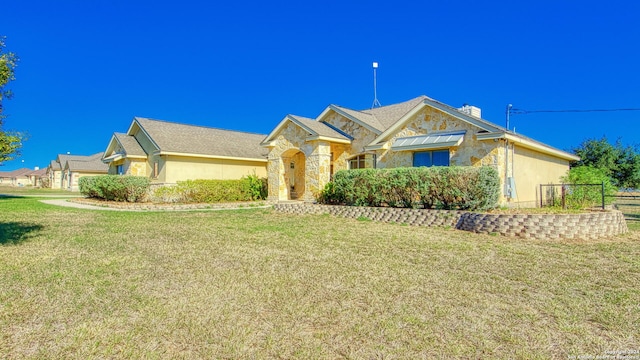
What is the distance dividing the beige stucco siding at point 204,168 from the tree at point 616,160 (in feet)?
81.7

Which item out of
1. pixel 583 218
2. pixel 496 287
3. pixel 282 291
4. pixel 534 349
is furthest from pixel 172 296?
pixel 583 218

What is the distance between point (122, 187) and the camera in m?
20.3

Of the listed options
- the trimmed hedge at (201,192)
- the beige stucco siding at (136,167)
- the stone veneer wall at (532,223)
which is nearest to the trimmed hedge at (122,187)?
the trimmed hedge at (201,192)

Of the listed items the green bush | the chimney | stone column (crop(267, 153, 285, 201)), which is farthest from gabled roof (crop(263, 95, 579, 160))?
the chimney

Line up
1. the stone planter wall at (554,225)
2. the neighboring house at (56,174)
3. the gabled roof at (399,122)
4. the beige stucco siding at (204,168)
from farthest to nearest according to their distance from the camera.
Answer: the neighboring house at (56,174) < the beige stucco siding at (204,168) < the gabled roof at (399,122) < the stone planter wall at (554,225)

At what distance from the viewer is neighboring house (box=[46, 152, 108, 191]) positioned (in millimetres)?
46250

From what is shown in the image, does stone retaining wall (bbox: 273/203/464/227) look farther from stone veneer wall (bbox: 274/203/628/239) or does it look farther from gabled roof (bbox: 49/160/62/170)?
gabled roof (bbox: 49/160/62/170)

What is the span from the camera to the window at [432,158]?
1522cm

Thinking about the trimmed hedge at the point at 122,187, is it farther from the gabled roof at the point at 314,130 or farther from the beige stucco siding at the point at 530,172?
the beige stucco siding at the point at 530,172

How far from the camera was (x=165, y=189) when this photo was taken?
67.0ft

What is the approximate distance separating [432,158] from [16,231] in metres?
14.3

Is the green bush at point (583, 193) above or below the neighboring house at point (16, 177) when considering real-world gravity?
below

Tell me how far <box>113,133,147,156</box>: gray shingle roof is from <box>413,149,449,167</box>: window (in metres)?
18.4

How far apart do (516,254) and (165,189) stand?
59.4 feet
